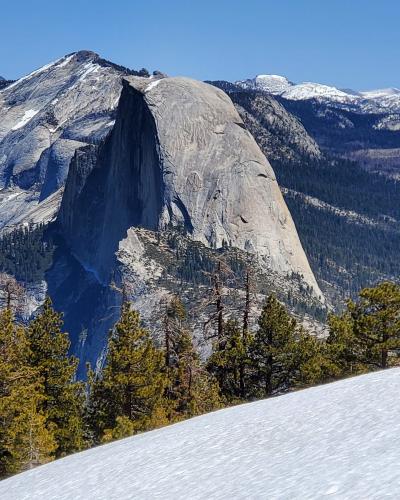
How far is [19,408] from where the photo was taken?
26156 millimetres

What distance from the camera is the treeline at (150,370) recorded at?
1070 inches

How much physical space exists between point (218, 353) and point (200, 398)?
9.37 feet

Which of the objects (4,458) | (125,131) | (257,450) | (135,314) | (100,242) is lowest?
(4,458)

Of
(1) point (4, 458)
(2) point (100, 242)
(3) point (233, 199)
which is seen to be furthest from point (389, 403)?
(2) point (100, 242)

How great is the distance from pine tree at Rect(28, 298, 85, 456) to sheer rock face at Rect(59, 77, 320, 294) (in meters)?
115

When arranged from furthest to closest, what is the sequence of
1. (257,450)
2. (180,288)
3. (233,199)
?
1. (233,199)
2. (180,288)
3. (257,450)

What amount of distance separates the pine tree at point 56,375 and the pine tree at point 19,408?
43 cm

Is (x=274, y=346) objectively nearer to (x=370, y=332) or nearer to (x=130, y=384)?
(x=370, y=332)

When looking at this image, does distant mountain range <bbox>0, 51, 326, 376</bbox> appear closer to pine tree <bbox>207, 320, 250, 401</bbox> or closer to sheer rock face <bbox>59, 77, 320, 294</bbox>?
sheer rock face <bbox>59, 77, 320, 294</bbox>

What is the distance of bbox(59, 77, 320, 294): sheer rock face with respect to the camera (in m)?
151

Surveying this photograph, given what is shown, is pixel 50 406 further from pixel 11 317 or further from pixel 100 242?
pixel 100 242

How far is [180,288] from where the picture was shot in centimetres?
11869

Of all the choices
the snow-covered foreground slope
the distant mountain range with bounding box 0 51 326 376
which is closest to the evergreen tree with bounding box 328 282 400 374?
the snow-covered foreground slope

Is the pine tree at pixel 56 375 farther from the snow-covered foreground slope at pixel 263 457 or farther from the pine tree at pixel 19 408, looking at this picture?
the snow-covered foreground slope at pixel 263 457
